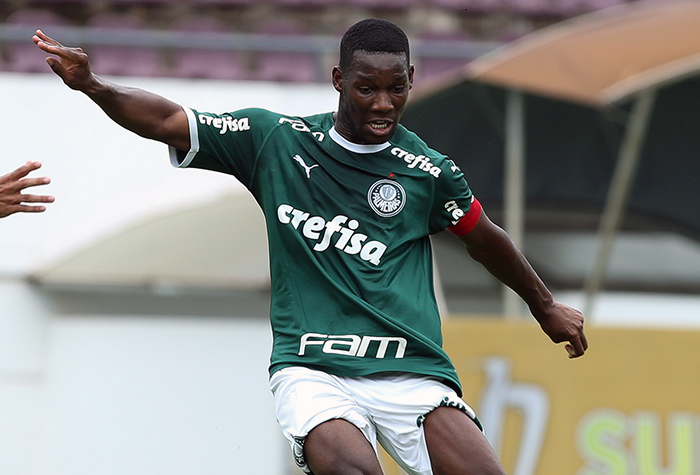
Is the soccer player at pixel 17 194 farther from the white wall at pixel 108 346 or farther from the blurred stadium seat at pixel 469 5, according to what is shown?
the blurred stadium seat at pixel 469 5

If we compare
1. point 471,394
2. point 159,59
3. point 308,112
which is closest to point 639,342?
point 471,394

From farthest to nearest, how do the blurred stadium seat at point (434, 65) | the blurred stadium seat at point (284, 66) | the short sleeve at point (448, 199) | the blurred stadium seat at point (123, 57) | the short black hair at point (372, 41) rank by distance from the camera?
1. the blurred stadium seat at point (434, 65)
2. the blurred stadium seat at point (123, 57)
3. the blurred stadium seat at point (284, 66)
4. the short sleeve at point (448, 199)
5. the short black hair at point (372, 41)

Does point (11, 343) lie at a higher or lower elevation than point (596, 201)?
Answer: lower

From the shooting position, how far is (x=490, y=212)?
11.4 metres

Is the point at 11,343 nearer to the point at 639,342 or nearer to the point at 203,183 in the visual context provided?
the point at 203,183

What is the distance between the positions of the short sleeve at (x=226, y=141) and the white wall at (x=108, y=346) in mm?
5428

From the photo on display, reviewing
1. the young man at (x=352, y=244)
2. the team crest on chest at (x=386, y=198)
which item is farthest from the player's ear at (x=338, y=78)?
the team crest on chest at (x=386, y=198)

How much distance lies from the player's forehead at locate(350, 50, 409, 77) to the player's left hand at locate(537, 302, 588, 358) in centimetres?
111

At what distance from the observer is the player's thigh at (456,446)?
3492mm

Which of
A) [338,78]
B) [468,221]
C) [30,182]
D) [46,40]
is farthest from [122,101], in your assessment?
[468,221]

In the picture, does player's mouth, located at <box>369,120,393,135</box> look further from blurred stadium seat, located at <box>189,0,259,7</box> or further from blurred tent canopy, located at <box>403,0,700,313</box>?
blurred stadium seat, located at <box>189,0,259,7</box>

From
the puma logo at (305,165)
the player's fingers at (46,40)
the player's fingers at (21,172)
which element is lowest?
the player's fingers at (21,172)

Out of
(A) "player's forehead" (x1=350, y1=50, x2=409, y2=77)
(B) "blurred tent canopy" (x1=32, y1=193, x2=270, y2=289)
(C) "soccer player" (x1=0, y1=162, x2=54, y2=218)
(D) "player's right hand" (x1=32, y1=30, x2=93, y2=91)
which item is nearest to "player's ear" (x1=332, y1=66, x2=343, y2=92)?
(A) "player's forehead" (x1=350, y1=50, x2=409, y2=77)

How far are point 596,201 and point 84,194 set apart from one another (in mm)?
5005
